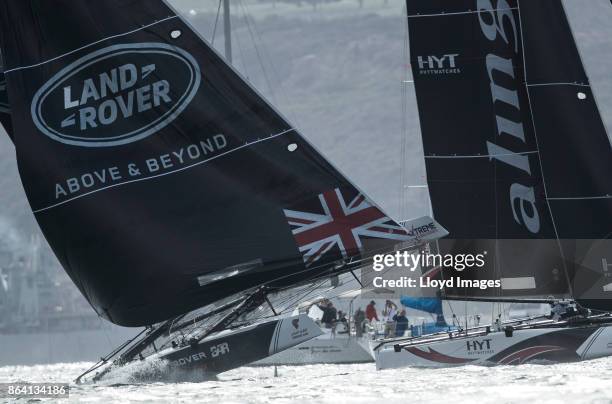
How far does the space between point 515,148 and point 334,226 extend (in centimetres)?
749

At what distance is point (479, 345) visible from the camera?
24453 millimetres

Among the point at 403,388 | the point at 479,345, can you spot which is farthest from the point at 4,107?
the point at 479,345

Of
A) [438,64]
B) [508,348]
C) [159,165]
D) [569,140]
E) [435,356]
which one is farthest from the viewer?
[438,64]

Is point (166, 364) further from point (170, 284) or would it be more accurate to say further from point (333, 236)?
point (333, 236)

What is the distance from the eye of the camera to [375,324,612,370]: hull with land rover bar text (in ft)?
78.6

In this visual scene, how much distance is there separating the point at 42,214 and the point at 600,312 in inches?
388

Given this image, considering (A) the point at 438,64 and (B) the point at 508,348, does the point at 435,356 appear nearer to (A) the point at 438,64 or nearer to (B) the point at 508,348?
(B) the point at 508,348

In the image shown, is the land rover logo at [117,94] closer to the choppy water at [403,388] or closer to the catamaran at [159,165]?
the catamaran at [159,165]

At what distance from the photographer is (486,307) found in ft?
311

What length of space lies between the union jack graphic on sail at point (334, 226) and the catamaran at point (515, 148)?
592 centimetres

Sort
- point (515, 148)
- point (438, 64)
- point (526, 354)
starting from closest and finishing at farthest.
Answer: point (526, 354) < point (515, 148) < point (438, 64)

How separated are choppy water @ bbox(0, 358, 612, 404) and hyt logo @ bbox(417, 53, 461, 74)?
17.7 ft

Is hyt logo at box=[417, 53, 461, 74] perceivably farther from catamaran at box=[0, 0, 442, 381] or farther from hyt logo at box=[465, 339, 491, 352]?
catamaran at box=[0, 0, 442, 381]

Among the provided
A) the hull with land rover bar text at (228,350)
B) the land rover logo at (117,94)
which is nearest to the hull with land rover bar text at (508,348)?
the hull with land rover bar text at (228,350)
